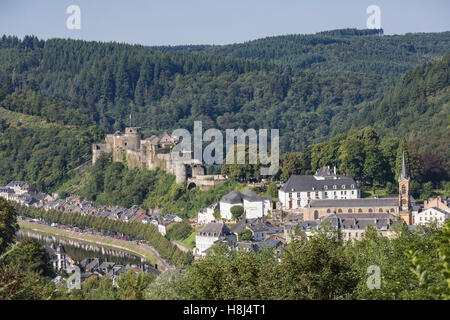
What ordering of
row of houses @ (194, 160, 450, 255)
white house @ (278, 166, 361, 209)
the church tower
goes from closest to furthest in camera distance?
row of houses @ (194, 160, 450, 255)
the church tower
white house @ (278, 166, 361, 209)

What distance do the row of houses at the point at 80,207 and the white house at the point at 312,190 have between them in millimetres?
9077

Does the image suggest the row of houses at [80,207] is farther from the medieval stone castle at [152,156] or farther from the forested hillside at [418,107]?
the forested hillside at [418,107]

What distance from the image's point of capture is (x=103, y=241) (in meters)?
61.4

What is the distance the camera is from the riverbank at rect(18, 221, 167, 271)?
5284 cm

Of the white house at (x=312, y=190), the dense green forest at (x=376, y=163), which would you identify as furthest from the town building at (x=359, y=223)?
the dense green forest at (x=376, y=163)

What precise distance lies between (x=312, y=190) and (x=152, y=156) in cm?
1987

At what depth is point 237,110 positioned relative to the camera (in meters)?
133

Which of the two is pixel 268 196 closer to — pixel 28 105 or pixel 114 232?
pixel 114 232

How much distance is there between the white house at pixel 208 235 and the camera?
47688 mm

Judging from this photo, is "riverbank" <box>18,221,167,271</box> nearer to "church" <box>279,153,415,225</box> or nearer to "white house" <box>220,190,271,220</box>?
"white house" <box>220,190,271,220</box>

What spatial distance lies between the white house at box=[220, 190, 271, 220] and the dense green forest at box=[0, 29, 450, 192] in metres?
21.0

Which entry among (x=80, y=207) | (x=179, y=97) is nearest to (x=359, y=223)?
(x=80, y=207)

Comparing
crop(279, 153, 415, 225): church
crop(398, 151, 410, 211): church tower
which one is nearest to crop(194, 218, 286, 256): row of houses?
crop(279, 153, 415, 225): church

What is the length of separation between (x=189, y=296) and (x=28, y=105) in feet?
285
